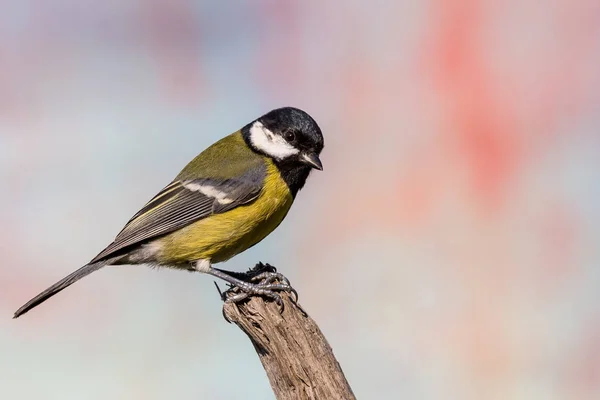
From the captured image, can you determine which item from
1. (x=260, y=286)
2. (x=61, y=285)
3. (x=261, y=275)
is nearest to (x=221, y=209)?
(x=261, y=275)

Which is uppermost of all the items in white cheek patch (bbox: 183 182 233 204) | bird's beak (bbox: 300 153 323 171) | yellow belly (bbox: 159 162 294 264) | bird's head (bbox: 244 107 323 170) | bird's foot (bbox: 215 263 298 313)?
bird's head (bbox: 244 107 323 170)

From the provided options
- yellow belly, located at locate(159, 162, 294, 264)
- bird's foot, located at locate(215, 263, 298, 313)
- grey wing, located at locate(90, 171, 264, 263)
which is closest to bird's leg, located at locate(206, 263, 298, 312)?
bird's foot, located at locate(215, 263, 298, 313)

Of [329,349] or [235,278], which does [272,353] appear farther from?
[235,278]

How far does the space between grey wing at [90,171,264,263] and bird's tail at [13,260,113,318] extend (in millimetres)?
32

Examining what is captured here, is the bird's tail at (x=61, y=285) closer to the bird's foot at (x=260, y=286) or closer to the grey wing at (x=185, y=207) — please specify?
the grey wing at (x=185, y=207)

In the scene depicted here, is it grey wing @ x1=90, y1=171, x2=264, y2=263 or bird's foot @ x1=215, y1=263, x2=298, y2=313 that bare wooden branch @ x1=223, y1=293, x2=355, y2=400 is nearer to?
bird's foot @ x1=215, y1=263, x2=298, y2=313

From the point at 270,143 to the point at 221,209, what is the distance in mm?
388

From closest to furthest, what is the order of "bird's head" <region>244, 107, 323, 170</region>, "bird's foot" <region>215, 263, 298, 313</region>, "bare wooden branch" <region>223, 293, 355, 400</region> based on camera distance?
"bare wooden branch" <region>223, 293, 355, 400</region> → "bird's foot" <region>215, 263, 298, 313</region> → "bird's head" <region>244, 107, 323, 170</region>

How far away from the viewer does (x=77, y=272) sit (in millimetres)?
2543

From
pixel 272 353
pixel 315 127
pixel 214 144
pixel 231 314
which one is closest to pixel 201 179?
pixel 214 144

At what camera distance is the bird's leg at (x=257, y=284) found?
2082mm

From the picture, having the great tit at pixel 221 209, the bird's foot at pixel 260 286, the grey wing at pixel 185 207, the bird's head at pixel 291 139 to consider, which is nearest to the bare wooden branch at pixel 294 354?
the bird's foot at pixel 260 286

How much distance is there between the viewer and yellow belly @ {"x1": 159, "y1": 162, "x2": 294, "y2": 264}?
2512 millimetres

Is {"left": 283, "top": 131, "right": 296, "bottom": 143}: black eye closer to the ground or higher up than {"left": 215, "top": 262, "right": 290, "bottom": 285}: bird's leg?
higher up
